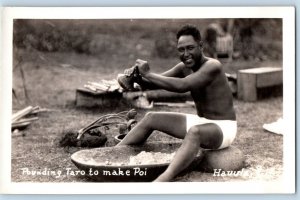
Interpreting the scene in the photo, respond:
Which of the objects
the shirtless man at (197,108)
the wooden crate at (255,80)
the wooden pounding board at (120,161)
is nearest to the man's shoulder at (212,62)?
the shirtless man at (197,108)

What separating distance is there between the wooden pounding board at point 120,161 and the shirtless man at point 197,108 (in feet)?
0.08

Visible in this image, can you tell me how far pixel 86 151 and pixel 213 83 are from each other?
1.50 ft

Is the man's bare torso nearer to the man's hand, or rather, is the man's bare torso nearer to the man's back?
the man's back

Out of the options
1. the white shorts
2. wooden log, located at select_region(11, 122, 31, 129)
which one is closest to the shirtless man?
the white shorts

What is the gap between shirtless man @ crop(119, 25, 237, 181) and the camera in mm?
1545

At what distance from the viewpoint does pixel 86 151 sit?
5.27ft

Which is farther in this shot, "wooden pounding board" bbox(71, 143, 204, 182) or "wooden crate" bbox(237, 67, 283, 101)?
"wooden crate" bbox(237, 67, 283, 101)

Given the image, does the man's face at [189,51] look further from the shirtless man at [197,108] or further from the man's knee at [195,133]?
the man's knee at [195,133]

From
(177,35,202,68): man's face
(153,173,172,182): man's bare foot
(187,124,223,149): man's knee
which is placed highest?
(177,35,202,68): man's face

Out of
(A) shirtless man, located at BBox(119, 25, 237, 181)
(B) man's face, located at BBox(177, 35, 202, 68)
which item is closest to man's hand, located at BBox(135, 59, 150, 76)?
(A) shirtless man, located at BBox(119, 25, 237, 181)

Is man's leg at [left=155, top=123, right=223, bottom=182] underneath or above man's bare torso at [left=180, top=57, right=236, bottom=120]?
underneath

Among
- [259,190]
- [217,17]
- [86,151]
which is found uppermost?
[217,17]

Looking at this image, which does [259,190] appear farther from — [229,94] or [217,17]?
[217,17]

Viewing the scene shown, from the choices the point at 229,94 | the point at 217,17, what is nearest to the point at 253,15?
the point at 217,17
